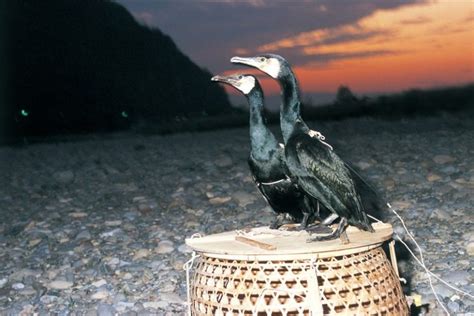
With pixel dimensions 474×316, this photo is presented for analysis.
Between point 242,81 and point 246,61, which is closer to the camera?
point 246,61

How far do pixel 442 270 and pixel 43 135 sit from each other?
8433mm

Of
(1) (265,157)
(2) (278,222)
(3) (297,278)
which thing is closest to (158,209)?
(2) (278,222)

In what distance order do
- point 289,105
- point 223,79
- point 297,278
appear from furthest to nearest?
point 223,79 < point 289,105 < point 297,278

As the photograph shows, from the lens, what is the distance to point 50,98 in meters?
12.0

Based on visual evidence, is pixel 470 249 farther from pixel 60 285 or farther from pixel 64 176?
pixel 64 176

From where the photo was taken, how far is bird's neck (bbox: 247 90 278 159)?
3.42 m

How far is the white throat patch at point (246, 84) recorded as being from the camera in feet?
11.1

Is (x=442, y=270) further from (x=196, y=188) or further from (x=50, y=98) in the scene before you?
(x=50, y=98)

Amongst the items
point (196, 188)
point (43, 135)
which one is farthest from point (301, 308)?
point (43, 135)

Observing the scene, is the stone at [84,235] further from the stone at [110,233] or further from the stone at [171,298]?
the stone at [171,298]

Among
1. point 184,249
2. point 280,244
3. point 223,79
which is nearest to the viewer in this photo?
point 280,244

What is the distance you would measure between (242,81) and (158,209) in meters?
3.31

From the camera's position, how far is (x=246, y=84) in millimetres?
3395

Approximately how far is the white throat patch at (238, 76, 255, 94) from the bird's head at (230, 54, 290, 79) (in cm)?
19
